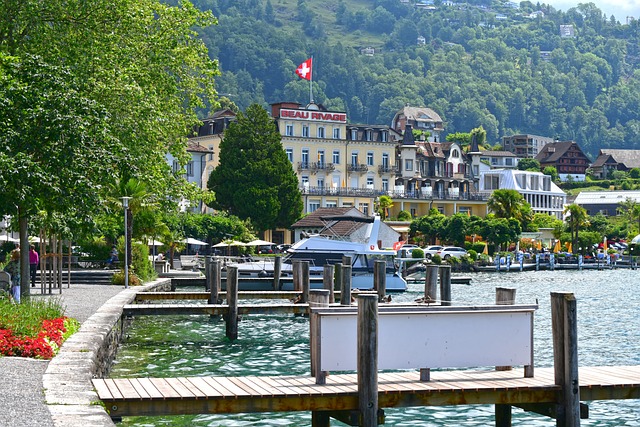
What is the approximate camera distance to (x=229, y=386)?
50.9ft

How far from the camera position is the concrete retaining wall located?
13.0 m

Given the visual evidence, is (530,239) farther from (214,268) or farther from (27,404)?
(27,404)

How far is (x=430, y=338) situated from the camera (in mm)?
16188

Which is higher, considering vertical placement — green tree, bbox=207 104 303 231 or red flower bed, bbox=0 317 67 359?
green tree, bbox=207 104 303 231

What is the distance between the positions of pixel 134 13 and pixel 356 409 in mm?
25632

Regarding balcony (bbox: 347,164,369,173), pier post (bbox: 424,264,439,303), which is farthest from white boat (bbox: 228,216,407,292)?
balcony (bbox: 347,164,369,173)

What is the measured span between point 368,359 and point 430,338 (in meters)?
1.68

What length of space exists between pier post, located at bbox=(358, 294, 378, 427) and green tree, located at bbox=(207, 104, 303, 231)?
8704 cm

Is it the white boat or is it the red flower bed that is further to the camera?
the white boat

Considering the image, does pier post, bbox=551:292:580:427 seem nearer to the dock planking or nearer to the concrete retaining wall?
the dock planking

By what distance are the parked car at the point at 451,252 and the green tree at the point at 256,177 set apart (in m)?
14.7

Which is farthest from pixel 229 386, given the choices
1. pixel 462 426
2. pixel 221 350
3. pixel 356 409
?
pixel 221 350

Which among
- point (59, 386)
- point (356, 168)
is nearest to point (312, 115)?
point (356, 168)

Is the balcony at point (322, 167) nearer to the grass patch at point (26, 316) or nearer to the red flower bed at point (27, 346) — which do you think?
the grass patch at point (26, 316)
